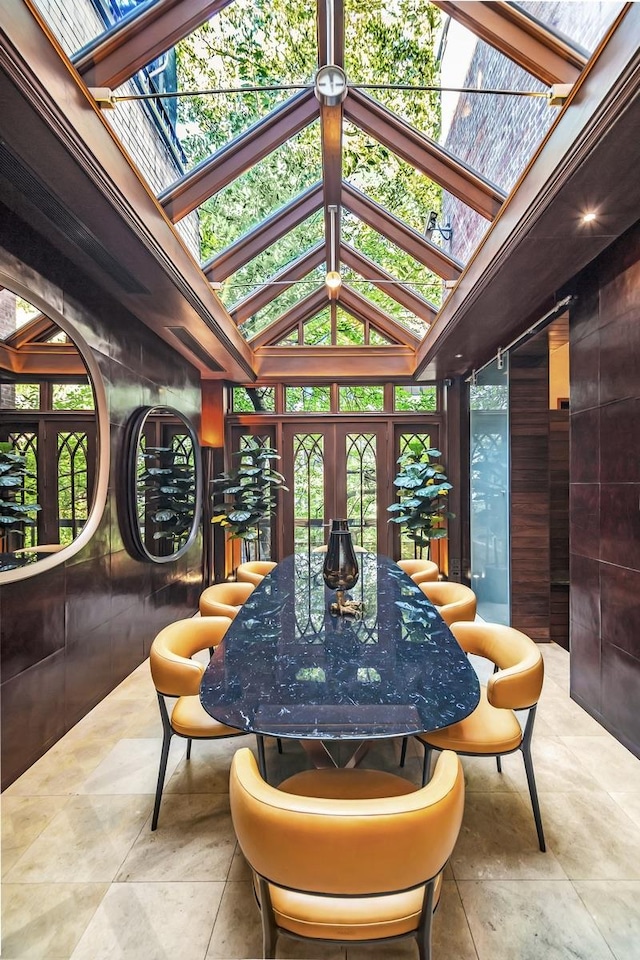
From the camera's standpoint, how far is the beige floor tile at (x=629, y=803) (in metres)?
1.89

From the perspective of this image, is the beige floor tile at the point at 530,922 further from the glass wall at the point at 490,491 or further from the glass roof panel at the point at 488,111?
the glass roof panel at the point at 488,111

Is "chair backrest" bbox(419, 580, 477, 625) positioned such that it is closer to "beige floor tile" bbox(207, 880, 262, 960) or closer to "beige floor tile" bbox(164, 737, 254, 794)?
"beige floor tile" bbox(164, 737, 254, 794)

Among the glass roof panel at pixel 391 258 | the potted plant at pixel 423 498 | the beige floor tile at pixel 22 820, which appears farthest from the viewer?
the potted plant at pixel 423 498

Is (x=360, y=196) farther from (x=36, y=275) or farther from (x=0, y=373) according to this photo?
(x=0, y=373)

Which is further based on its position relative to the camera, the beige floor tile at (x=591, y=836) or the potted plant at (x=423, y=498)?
the potted plant at (x=423, y=498)

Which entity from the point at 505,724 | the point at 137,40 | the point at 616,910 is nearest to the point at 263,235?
the point at 137,40

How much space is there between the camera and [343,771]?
4.89 ft

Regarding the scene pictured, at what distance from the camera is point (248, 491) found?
518cm

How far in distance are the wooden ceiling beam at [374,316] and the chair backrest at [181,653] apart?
4008 millimetres

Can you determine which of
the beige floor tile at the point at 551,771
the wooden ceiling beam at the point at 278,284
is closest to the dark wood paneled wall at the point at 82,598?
the wooden ceiling beam at the point at 278,284

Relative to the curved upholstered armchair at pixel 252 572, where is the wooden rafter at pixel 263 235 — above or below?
above

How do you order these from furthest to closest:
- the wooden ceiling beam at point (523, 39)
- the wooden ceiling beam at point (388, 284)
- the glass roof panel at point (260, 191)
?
the wooden ceiling beam at point (388, 284) → the glass roof panel at point (260, 191) → the wooden ceiling beam at point (523, 39)

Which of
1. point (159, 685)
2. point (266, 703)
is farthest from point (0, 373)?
point (266, 703)

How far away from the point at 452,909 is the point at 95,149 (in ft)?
10.5
